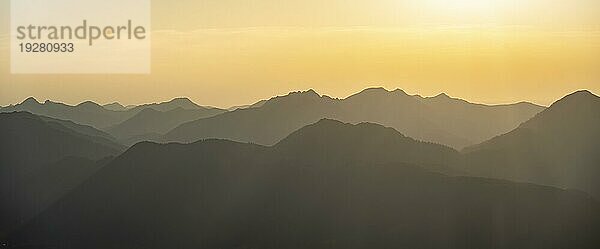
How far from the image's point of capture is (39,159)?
2.90 m

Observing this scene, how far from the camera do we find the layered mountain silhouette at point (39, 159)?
2.88m

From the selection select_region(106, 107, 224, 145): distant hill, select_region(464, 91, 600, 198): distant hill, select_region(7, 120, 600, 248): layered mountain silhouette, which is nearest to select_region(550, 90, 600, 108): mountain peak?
select_region(464, 91, 600, 198): distant hill

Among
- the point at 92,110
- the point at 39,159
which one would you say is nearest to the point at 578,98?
the point at 92,110

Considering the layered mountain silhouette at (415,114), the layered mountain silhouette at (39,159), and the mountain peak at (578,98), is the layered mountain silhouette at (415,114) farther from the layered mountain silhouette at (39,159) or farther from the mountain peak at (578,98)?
the layered mountain silhouette at (39,159)

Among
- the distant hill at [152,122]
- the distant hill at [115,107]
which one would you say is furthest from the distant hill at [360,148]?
the distant hill at [115,107]

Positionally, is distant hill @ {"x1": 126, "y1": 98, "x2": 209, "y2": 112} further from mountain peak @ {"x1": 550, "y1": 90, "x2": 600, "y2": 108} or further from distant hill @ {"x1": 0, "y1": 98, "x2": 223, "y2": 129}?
mountain peak @ {"x1": 550, "y1": 90, "x2": 600, "y2": 108}

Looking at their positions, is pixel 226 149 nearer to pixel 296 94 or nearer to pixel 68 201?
pixel 296 94

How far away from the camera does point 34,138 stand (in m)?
2.90

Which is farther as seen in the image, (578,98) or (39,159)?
(39,159)

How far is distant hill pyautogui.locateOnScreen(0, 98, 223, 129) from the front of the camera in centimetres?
283

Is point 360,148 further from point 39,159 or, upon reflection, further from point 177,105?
point 39,159

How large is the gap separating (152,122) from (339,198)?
3.06ft

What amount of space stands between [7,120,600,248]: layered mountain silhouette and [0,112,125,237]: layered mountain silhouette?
0.18 m

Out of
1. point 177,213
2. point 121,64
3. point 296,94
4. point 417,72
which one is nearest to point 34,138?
point 121,64
